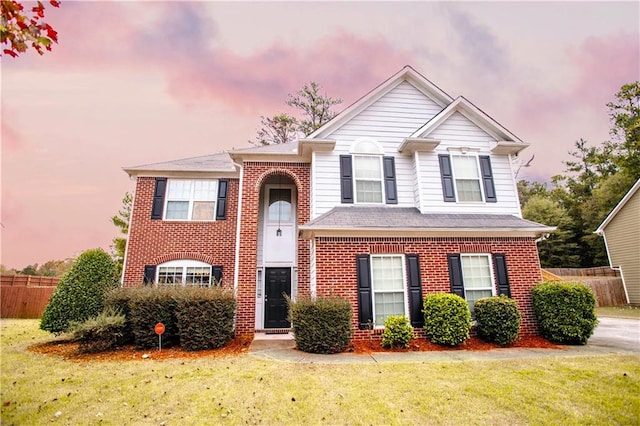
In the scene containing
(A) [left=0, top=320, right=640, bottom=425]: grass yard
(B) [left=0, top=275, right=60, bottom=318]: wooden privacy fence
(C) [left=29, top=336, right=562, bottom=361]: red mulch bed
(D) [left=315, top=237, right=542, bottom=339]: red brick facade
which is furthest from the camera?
(B) [left=0, top=275, right=60, bottom=318]: wooden privacy fence

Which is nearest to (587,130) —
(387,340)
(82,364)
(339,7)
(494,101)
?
(494,101)

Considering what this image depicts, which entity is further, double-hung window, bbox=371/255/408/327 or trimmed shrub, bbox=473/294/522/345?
double-hung window, bbox=371/255/408/327

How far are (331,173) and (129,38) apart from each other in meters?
6.75

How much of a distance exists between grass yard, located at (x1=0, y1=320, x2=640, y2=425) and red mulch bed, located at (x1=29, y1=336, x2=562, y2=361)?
0.65 metres

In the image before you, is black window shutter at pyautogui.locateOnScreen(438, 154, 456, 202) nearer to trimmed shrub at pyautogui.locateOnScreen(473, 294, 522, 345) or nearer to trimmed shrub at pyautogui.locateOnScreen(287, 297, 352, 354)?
trimmed shrub at pyautogui.locateOnScreen(473, 294, 522, 345)

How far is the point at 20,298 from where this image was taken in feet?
53.1

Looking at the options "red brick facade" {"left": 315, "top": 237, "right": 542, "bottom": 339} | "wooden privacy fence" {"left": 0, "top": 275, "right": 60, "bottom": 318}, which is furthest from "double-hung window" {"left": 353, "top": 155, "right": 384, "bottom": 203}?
"wooden privacy fence" {"left": 0, "top": 275, "right": 60, "bottom": 318}

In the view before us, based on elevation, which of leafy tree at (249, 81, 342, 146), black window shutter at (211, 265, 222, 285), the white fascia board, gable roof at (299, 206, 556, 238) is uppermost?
leafy tree at (249, 81, 342, 146)

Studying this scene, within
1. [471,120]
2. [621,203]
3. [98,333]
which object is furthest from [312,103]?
[621,203]

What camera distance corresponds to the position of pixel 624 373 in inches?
217

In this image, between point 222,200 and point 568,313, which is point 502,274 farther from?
point 222,200

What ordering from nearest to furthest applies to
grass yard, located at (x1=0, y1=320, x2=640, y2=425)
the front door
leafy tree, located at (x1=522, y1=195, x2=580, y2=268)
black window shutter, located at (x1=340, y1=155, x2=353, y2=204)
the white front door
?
grass yard, located at (x1=0, y1=320, x2=640, y2=425)
black window shutter, located at (x1=340, y1=155, x2=353, y2=204)
the front door
the white front door
leafy tree, located at (x1=522, y1=195, x2=580, y2=268)

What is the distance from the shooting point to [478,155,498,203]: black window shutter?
10.3 m

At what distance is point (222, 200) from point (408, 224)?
721 centimetres
